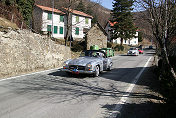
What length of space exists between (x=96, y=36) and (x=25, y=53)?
24336mm

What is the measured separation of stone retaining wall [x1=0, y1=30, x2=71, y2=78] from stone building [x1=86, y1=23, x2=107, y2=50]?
63.6ft

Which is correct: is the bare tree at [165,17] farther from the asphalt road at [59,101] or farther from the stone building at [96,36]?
the stone building at [96,36]

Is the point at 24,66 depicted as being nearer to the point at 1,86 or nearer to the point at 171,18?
the point at 1,86

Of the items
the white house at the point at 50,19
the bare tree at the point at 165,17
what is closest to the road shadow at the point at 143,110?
the bare tree at the point at 165,17

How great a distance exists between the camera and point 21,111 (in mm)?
4094

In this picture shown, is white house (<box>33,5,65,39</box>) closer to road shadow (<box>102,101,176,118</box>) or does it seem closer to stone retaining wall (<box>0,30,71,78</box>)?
stone retaining wall (<box>0,30,71,78</box>)

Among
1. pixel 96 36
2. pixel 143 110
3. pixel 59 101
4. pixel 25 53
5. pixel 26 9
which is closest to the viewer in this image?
pixel 143 110

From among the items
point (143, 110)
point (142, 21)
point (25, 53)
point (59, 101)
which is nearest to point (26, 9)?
point (25, 53)

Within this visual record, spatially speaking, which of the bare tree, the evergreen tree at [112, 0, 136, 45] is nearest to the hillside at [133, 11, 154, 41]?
the bare tree

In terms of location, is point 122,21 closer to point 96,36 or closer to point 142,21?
point 96,36

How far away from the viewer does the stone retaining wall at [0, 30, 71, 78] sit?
856 centimetres

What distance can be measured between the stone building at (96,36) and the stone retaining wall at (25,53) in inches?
763

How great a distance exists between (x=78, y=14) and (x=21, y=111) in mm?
38670

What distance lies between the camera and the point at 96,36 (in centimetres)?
3319
